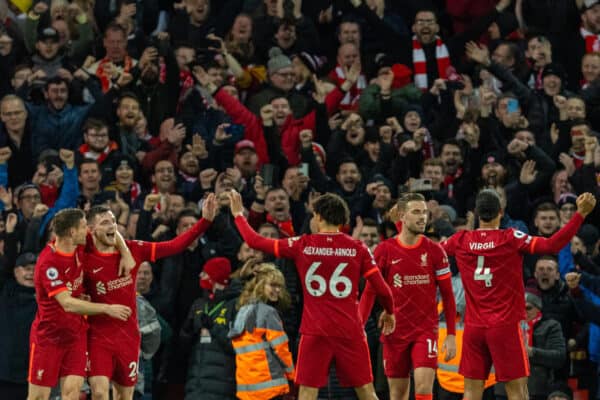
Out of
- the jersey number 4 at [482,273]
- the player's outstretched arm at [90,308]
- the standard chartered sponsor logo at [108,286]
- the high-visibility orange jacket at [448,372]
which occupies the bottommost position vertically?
the high-visibility orange jacket at [448,372]

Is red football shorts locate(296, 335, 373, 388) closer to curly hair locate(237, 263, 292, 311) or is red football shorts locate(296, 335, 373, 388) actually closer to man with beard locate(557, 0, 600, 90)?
curly hair locate(237, 263, 292, 311)

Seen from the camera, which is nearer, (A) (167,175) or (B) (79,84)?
(A) (167,175)

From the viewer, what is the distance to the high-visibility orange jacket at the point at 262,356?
52.6ft

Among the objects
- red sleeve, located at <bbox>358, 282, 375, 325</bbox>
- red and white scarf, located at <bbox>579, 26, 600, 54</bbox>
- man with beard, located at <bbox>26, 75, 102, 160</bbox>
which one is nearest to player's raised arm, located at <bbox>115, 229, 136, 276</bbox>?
red sleeve, located at <bbox>358, 282, 375, 325</bbox>

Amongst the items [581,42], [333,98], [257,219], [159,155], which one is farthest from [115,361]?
[581,42]

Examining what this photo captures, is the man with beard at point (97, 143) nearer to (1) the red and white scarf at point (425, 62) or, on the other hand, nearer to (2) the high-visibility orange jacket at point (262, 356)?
(2) the high-visibility orange jacket at point (262, 356)

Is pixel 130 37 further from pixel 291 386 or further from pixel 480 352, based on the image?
pixel 480 352

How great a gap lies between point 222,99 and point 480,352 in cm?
706

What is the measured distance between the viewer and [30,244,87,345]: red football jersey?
45.3ft

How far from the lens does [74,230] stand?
1384 cm

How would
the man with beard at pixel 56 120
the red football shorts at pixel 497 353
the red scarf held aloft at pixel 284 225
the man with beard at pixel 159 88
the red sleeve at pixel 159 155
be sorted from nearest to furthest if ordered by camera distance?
the red football shorts at pixel 497 353 → the red scarf held aloft at pixel 284 225 → the red sleeve at pixel 159 155 → the man with beard at pixel 56 120 → the man with beard at pixel 159 88

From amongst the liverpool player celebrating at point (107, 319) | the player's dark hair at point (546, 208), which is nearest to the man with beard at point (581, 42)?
the player's dark hair at point (546, 208)

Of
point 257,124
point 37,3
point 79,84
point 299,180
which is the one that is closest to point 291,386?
point 299,180

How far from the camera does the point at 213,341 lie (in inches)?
648
